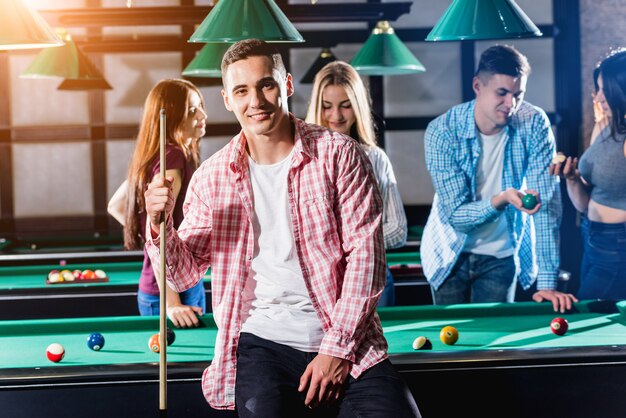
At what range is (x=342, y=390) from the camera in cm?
237

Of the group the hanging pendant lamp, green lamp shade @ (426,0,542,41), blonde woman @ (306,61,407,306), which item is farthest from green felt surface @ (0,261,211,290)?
green lamp shade @ (426,0,542,41)

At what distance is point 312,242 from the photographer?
7.94ft

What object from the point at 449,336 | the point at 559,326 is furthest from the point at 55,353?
the point at 559,326

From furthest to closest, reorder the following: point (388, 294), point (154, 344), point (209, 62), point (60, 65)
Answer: point (60, 65)
point (209, 62)
point (388, 294)
point (154, 344)

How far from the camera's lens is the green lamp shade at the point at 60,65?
574cm

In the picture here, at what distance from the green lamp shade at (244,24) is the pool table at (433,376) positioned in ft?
3.46

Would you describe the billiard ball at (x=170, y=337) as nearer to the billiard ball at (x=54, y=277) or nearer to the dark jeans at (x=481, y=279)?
the dark jeans at (x=481, y=279)

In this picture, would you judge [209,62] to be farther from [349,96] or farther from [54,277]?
[349,96]

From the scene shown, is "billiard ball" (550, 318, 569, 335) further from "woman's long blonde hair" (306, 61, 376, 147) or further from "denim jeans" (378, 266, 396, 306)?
"woman's long blonde hair" (306, 61, 376, 147)

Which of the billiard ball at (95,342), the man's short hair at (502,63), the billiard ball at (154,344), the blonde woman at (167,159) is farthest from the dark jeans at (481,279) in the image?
the billiard ball at (95,342)

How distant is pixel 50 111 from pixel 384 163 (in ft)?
16.2

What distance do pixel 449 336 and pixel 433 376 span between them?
0.91ft

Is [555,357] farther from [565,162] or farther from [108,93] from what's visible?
[108,93]

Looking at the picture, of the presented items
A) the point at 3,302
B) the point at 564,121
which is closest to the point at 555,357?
the point at 3,302
